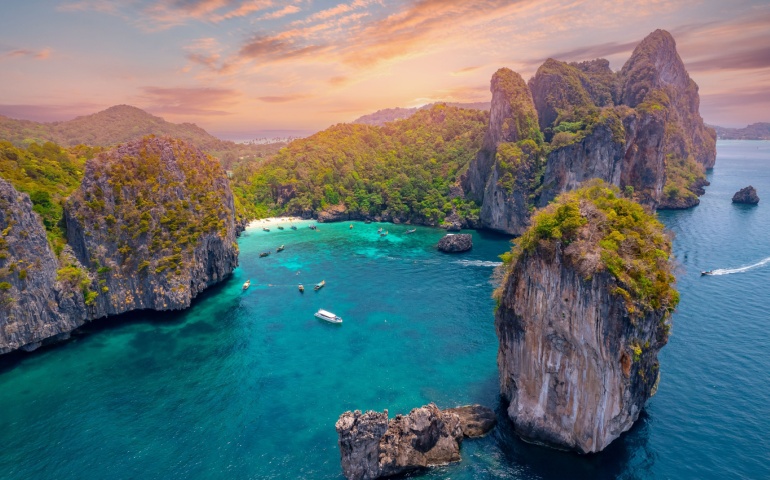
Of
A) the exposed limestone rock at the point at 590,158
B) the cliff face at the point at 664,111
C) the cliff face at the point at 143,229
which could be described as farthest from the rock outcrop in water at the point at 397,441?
the cliff face at the point at 664,111

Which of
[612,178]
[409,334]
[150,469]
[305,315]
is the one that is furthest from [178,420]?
[612,178]

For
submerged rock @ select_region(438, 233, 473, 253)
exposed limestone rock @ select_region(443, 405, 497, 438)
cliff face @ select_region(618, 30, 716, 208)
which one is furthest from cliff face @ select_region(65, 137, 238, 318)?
cliff face @ select_region(618, 30, 716, 208)

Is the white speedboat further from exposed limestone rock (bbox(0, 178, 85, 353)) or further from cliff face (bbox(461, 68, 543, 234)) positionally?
cliff face (bbox(461, 68, 543, 234))

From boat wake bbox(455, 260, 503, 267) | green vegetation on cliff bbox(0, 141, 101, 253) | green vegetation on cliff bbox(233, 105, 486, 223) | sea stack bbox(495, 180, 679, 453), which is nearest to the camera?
sea stack bbox(495, 180, 679, 453)

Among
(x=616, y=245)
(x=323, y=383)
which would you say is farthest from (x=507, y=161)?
→ (x=323, y=383)

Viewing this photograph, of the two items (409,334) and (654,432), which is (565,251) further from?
(409,334)
